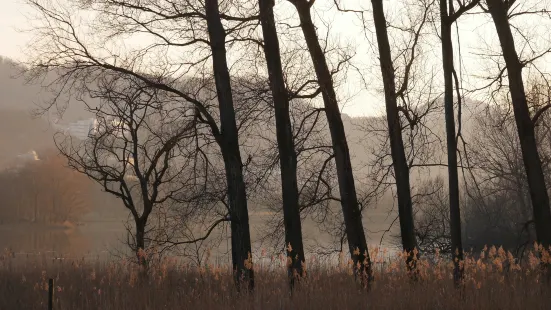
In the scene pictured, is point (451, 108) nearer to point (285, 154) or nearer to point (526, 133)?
point (526, 133)

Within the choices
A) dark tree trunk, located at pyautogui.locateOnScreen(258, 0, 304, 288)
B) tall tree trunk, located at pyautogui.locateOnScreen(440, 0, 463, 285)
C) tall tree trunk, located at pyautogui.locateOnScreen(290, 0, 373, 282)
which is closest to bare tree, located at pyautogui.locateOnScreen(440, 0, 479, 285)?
tall tree trunk, located at pyautogui.locateOnScreen(440, 0, 463, 285)

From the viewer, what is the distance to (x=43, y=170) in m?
74.0

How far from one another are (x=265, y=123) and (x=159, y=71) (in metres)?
2.12

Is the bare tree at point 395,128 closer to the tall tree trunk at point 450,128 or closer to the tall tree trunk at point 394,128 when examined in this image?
the tall tree trunk at point 394,128

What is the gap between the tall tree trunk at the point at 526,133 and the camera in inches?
392

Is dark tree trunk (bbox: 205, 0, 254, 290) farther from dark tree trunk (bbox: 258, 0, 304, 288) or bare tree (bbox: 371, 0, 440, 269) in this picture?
bare tree (bbox: 371, 0, 440, 269)

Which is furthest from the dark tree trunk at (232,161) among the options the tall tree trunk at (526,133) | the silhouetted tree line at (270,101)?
the tall tree trunk at (526,133)

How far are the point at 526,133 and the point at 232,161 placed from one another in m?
4.60

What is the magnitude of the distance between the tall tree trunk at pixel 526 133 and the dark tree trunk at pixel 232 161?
4.39 metres

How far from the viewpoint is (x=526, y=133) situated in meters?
10.1

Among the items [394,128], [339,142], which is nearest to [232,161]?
[339,142]

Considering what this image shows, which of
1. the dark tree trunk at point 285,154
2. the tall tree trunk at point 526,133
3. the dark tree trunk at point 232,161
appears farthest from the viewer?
the dark tree trunk at point 285,154

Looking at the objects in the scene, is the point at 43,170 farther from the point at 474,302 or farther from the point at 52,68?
the point at 474,302

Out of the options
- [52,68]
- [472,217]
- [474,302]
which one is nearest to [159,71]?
[52,68]
